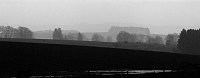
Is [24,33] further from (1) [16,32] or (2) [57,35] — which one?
(2) [57,35]

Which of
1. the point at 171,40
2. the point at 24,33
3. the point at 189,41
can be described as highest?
the point at 24,33

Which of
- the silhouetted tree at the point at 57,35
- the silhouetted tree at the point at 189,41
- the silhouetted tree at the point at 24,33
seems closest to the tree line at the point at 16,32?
the silhouetted tree at the point at 24,33

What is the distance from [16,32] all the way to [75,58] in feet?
414

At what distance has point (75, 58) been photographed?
2212 cm

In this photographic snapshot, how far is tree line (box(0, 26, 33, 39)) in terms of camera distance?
136 m

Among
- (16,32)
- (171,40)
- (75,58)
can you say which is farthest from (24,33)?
(75,58)

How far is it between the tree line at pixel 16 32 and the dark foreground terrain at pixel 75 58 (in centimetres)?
11576

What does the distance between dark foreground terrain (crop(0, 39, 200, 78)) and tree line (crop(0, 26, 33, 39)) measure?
115760mm

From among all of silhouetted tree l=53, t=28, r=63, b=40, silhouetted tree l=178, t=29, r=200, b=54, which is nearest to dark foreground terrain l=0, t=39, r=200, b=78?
silhouetted tree l=178, t=29, r=200, b=54

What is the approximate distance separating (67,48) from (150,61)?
6.42 metres

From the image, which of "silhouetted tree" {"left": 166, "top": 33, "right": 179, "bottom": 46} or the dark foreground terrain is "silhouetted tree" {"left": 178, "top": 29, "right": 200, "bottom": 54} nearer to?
"silhouetted tree" {"left": 166, "top": 33, "right": 179, "bottom": 46}

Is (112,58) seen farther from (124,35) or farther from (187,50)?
(124,35)

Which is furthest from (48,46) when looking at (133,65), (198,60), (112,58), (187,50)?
(187,50)

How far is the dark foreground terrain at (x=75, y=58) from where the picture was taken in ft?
67.5
